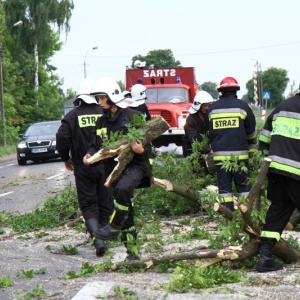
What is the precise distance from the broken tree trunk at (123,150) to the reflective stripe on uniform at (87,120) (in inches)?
43.0

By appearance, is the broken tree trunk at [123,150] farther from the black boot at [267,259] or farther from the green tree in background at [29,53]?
the green tree in background at [29,53]

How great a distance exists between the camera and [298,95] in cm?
725

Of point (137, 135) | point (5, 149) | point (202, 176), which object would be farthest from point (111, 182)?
point (5, 149)

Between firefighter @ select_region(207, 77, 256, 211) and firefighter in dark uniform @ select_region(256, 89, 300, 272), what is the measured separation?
279 centimetres

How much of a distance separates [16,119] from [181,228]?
56328 millimetres

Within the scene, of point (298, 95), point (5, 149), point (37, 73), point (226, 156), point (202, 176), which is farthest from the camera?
point (37, 73)

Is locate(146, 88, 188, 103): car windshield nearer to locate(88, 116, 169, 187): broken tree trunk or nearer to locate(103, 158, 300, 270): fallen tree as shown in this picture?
locate(88, 116, 169, 187): broken tree trunk

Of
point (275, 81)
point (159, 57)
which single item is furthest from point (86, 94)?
point (159, 57)

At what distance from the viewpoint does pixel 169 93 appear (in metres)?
27.0

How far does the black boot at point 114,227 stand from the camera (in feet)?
25.9

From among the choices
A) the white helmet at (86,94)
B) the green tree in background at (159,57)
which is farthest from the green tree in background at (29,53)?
the green tree in background at (159,57)

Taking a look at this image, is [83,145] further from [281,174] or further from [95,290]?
[95,290]

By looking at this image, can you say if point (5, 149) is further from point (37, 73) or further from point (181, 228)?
point (181, 228)

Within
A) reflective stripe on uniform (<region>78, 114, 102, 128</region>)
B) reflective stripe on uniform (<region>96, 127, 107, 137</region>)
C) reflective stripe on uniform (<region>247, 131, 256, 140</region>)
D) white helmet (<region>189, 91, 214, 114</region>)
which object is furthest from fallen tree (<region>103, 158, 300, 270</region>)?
white helmet (<region>189, 91, 214, 114</region>)
